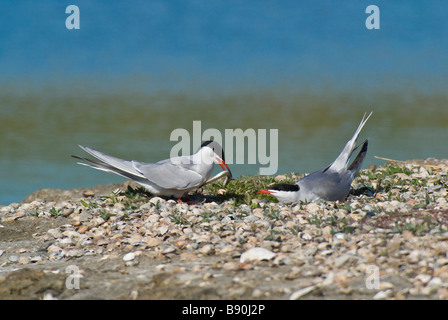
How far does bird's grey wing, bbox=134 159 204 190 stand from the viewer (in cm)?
588

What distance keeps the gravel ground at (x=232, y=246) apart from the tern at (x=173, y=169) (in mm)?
208

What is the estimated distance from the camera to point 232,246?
14.4 ft

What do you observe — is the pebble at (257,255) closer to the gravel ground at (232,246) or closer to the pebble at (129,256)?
the gravel ground at (232,246)

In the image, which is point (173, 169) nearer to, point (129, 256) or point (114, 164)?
point (114, 164)

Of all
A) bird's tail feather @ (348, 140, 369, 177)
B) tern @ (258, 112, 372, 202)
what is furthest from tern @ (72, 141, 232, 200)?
bird's tail feather @ (348, 140, 369, 177)

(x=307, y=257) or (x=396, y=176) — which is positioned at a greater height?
(x=396, y=176)

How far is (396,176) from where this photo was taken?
23.1ft

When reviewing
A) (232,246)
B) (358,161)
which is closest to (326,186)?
(358,161)

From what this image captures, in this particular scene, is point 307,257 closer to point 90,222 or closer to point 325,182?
point 325,182

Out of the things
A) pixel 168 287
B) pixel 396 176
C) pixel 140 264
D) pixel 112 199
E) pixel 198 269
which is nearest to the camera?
pixel 168 287

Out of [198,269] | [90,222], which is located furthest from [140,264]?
[90,222]
